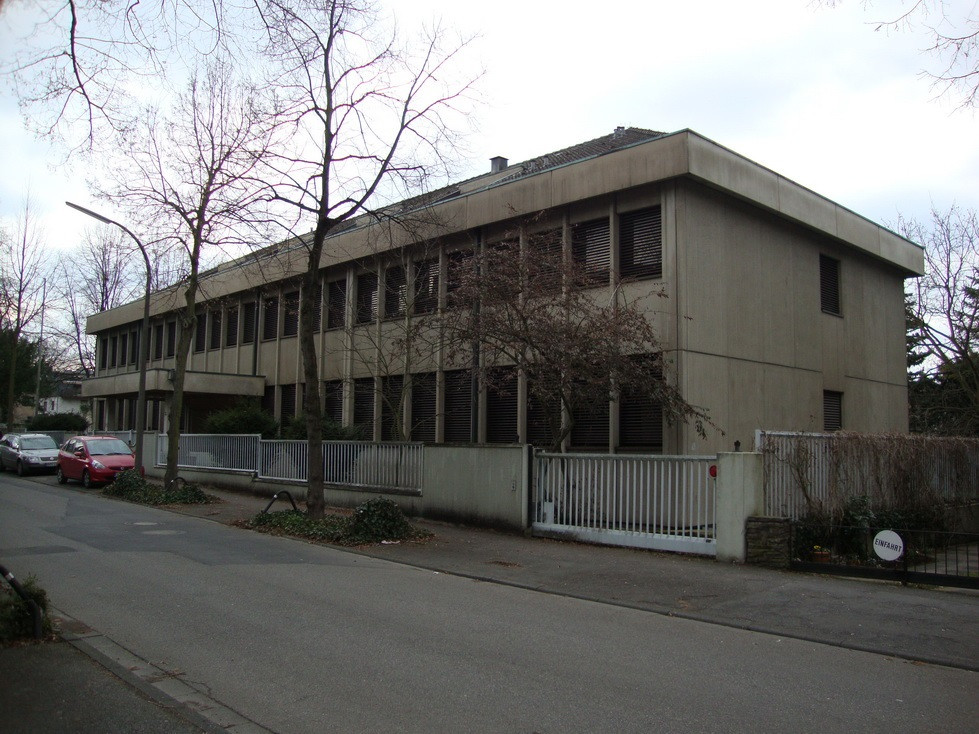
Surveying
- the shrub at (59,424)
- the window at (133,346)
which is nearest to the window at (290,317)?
the window at (133,346)

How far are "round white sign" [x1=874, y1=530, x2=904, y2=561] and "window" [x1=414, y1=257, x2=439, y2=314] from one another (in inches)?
543

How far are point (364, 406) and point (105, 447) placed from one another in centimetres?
859

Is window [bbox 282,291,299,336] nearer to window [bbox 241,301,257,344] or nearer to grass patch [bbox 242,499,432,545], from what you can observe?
window [bbox 241,301,257,344]

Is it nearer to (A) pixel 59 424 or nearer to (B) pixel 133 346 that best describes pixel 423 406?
(B) pixel 133 346

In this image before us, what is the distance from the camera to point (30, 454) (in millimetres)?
29453

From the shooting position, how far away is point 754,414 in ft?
58.5

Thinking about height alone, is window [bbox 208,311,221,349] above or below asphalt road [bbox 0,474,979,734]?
above

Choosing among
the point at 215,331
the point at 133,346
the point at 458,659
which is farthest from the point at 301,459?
the point at 133,346

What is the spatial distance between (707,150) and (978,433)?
20480 millimetres

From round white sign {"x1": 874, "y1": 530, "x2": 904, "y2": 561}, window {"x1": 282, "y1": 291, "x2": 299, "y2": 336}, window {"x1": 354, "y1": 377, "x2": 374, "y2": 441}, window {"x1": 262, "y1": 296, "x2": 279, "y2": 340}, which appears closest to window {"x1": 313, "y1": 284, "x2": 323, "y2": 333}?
window {"x1": 282, "y1": 291, "x2": 299, "y2": 336}

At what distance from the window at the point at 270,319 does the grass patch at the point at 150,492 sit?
9.33 meters

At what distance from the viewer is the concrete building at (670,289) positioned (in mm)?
16562

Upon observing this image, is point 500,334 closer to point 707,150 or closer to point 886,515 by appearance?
point 707,150

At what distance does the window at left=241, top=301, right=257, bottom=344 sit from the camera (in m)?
31.9
